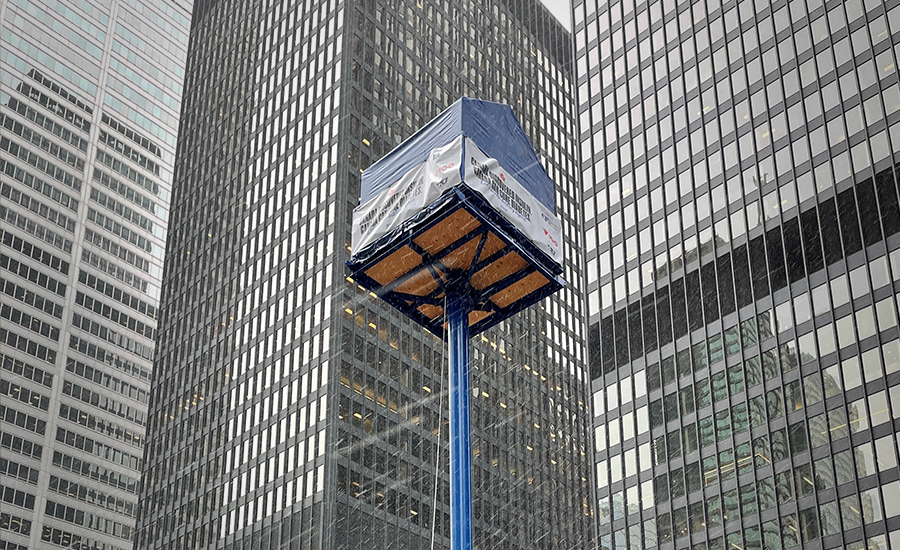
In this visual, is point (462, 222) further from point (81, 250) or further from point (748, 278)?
point (81, 250)

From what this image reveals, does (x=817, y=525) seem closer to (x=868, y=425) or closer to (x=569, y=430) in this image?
(x=868, y=425)

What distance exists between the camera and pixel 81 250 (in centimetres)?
13275

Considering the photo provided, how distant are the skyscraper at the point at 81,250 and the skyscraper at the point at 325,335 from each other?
1016cm

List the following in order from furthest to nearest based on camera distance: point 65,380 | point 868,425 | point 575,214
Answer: point 575,214 < point 65,380 < point 868,425

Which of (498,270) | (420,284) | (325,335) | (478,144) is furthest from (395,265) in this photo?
(325,335)

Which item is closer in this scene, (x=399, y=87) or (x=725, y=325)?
(x=725, y=325)

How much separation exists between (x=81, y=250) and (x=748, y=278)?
84.8m

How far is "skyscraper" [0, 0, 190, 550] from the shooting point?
122 m

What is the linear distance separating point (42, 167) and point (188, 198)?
18.0 m

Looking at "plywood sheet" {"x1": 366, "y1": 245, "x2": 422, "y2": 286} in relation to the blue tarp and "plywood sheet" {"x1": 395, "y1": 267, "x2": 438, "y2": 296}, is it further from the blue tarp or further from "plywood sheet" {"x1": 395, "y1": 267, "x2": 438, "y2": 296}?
the blue tarp

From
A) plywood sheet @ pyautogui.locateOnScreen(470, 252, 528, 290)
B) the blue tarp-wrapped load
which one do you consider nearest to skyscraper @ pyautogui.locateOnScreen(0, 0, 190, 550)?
the blue tarp-wrapped load

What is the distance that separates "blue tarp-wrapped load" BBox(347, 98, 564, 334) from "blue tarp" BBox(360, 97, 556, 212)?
0.04 m

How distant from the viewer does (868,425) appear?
63.1 meters

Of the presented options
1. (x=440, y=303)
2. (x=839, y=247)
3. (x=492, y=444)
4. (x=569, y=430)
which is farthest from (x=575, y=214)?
(x=440, y=303)
